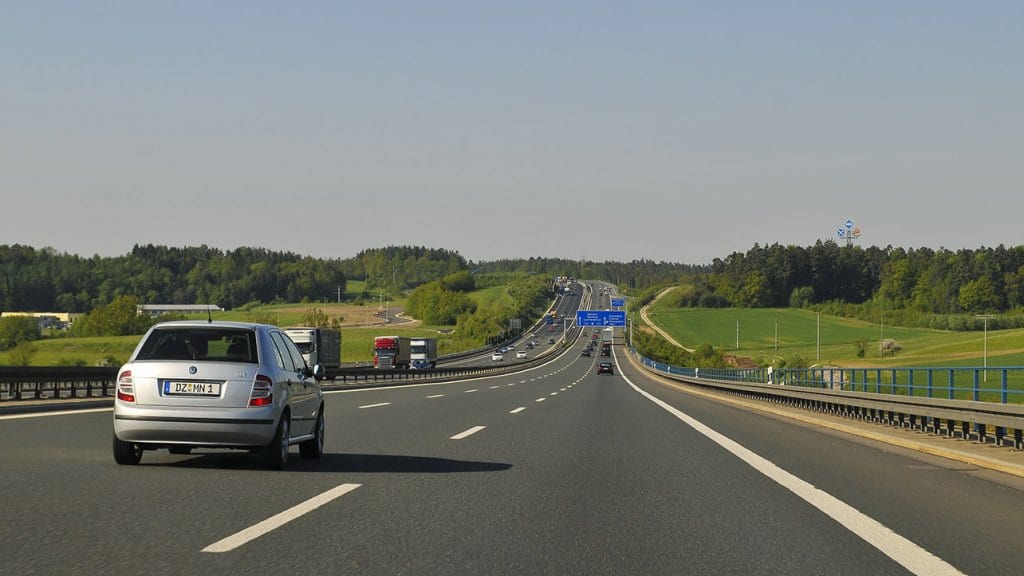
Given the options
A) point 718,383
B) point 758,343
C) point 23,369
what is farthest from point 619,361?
point 23,369

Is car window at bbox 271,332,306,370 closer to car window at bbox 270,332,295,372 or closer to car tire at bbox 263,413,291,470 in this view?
car window at bbox 270,332,295,372

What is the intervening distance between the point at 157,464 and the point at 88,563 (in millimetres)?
5602

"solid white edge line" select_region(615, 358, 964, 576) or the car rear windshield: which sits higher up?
the car rear windshield

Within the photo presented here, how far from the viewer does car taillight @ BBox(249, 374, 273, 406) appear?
10.5 m

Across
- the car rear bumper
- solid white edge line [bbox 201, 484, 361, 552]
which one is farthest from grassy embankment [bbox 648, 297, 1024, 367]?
solid white edge line [bbox 201, 484, 361, 552]

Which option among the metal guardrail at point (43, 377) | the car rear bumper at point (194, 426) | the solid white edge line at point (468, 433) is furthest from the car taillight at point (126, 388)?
the metal guardrail at point (43, 377)

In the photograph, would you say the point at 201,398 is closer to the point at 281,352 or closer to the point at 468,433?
the point at 281,352

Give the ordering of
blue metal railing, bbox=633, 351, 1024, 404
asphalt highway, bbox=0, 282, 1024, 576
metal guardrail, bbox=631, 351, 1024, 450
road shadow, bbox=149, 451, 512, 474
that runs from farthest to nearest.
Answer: blue metal railing, bbox=633, 351, 1024, 404 < metal guardrail, bbox=631, 351, 1024, 450 < road shadow, bbox=149, 451, 512, 474 < asphalt highway, bbox=0, 282, 1024, 576

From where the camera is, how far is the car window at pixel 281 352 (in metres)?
11.5

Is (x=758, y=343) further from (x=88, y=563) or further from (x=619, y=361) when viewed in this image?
(x=88, y=563)

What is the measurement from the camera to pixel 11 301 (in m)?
186

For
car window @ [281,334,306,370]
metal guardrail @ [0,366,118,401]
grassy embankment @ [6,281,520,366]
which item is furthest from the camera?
grassy embankment @ [6,281,520,366]

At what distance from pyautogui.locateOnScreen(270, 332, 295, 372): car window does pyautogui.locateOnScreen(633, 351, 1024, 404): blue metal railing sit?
9.30 m

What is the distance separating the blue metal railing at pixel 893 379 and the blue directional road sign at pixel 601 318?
25.5 meters
